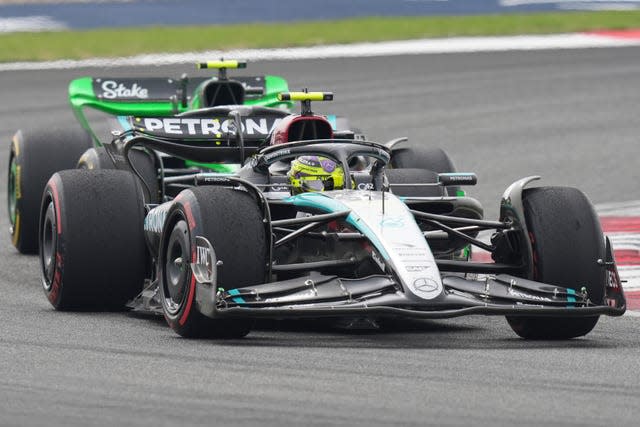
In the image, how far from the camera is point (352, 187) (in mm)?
9820

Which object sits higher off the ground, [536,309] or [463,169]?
[536,309]

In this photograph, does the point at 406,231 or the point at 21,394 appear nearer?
the point at 21,394

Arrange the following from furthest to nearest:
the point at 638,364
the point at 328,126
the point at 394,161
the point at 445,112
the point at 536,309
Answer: the point at 445,112
the point at 394,161
the point at 328,126
the point at 536,309
the point at 638,364

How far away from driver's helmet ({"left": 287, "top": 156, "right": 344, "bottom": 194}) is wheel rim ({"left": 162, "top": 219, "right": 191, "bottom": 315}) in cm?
114

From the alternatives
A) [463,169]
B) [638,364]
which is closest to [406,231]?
[638,364]

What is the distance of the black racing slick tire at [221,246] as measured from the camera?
8.40m

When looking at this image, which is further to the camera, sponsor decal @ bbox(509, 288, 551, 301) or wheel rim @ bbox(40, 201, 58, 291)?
wheel rim @ bbox(40, 201, 58, 291)

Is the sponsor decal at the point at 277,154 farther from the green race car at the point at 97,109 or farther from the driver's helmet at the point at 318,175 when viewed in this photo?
the green race car at the point at 97,109

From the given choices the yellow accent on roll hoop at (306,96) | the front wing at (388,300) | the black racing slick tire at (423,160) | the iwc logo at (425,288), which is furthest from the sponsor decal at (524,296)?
the black racing slick tire at (423,160)

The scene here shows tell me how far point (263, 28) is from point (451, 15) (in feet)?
11.6

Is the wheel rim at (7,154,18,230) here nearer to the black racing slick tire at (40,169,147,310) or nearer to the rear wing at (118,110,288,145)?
the rear wing at (118,110,288,145)

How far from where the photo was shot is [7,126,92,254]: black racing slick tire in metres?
13.2

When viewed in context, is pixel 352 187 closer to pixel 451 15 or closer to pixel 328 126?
pixel 328 126

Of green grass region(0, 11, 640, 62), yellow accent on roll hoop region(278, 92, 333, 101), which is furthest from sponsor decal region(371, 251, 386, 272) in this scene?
green grass region(0, 11, 640, 62)
